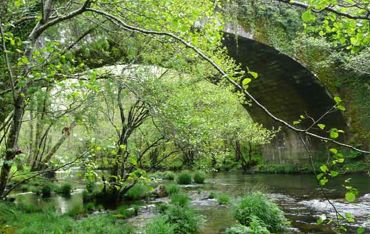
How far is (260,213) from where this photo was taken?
8.95 metres

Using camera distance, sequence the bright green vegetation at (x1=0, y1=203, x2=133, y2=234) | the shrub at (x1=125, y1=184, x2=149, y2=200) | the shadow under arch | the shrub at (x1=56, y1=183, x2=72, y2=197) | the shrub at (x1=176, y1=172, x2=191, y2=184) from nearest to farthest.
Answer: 1. the bright green vegetation at (x1=0, y1=203, x2=133, y2=234)
2. the shrub at (x1=125, y1=184, x2=149, y2=200)
3. the shrub at (x1=56, y1=183, x2=72, y2=197)
4. the shadow under arch
5. the shrub at (x1=176, y1=172, x2=191, y2=184)

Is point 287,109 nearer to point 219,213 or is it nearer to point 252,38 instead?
point 252,38

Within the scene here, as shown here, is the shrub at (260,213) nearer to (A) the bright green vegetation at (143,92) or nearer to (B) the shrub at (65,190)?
(A) the bright green vegetation at (143,92)

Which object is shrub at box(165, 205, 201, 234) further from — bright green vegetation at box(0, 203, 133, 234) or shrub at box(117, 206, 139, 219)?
shrub at box(117, 206, 139, 219)

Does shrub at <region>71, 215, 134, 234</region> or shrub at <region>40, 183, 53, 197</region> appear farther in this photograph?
shrub at <region>40, 183, 53, 197</region>

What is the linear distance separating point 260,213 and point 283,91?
13.4m

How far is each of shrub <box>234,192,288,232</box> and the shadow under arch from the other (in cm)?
847

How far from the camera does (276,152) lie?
25.7m

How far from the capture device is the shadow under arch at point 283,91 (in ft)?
59.0

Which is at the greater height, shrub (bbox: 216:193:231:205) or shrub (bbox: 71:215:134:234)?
shrub (bbox: 71:215:134:234)

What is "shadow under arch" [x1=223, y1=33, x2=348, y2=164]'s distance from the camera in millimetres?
17969

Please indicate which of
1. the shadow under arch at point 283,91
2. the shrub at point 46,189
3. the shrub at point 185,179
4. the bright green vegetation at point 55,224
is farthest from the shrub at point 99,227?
the shrub at point 185,179

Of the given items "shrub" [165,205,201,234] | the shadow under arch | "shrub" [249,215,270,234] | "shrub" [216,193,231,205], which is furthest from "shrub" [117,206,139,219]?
the shadow under arch

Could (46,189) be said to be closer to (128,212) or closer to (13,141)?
(128,212)
